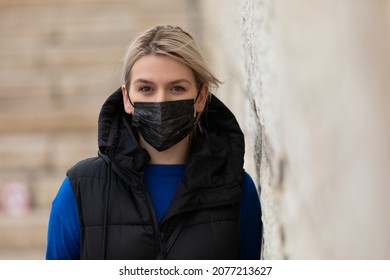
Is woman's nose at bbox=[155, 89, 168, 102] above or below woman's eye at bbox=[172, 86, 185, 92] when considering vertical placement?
below

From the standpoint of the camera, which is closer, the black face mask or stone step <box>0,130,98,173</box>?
the black face mask

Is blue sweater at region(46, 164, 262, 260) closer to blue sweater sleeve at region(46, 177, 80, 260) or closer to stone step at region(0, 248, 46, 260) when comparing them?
blue sweater sleeve at region(46, 177, 80, 260)

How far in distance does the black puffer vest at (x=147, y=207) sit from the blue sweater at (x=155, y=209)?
2cm

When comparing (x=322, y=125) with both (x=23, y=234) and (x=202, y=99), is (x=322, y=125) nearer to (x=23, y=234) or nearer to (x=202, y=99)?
(x=202, y=99)

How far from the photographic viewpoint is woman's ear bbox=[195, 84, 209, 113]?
1727mm

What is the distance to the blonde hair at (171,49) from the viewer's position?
5.32ft

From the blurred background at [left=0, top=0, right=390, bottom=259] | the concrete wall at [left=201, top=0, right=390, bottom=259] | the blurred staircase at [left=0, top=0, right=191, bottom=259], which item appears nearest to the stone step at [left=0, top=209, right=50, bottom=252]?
the blurred staircase at [left=0, top=0, right=191, bottom=259]

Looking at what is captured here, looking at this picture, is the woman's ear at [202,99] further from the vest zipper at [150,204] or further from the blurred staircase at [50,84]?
the blurred staircase at [50,84]

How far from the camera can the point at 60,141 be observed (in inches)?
180

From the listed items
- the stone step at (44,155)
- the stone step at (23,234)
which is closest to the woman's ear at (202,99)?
the stone step at (23,234)

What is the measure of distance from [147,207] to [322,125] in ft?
1.93

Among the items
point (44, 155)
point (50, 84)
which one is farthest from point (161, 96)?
point (50, 84)
